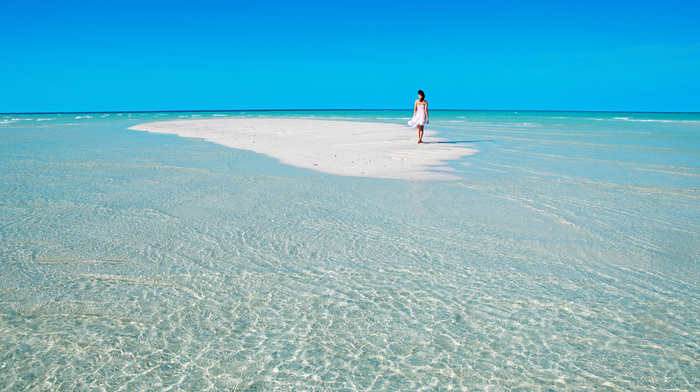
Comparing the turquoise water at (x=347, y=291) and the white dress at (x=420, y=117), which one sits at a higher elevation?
the white dress at (x=420, y=117)

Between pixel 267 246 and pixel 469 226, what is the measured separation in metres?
2.04

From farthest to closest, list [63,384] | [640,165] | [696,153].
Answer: [696,153] → [640,165] → [63,384]

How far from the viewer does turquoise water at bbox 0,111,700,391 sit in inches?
80.3

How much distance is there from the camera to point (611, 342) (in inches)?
89.7

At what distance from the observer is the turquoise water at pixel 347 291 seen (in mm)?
2039

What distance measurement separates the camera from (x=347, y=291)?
284 cm

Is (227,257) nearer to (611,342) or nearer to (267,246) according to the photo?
(267,246)

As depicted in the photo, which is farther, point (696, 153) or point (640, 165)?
point (696, 153)

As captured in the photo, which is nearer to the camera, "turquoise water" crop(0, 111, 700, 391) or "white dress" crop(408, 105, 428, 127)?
"turquoise water" crop(0, 111, 700, 391)

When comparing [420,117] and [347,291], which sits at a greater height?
[420,117]

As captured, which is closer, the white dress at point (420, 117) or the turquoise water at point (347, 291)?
the turquoise water at point (347, 291)

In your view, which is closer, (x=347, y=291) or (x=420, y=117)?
(x=347, y=291)

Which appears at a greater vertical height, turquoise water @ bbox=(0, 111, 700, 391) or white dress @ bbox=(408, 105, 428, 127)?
white dress @ bbox=(408, 105, 428, 127)

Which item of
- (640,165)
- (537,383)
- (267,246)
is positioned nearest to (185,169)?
(267,246)
